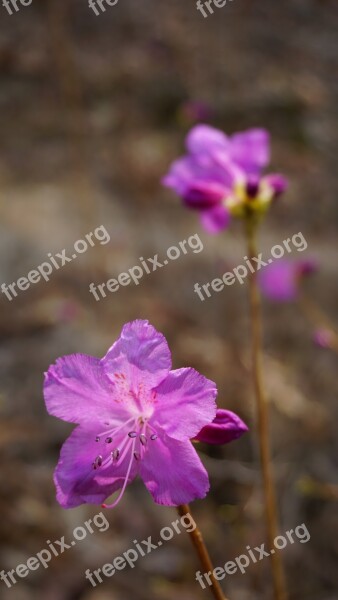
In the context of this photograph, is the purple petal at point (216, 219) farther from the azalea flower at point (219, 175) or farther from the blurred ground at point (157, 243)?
the blurred ground at point (157, 243)

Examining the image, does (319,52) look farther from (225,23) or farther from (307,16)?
(225,23)

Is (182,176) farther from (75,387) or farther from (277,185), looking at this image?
(75,387)

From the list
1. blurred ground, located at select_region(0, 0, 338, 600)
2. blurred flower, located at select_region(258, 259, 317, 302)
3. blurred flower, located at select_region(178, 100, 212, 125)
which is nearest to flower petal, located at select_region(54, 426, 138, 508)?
blurred ground, located at select_region(0, 0, 338, 600)

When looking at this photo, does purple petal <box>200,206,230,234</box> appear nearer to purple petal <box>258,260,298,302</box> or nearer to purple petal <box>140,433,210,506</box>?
purple petal <box>258,260,298,302</box>

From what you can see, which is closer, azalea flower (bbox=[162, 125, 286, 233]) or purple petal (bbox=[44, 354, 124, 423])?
purple petal (bbox=[44, 354, 124, 423])

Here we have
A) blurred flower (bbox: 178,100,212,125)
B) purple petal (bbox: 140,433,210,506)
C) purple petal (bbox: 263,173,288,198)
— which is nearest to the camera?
purple petal (bbox: 140,433,210,506)
